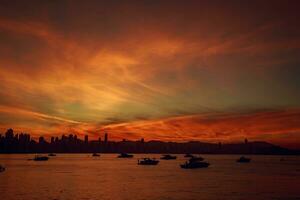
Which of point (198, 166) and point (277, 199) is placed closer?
point (277, 199)

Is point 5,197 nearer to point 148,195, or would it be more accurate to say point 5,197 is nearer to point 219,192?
point 148,195

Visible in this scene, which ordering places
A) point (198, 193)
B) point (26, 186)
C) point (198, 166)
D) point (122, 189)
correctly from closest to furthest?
point (198, 193) < point (122, 189) < point (26, 186) < point (198, 166)

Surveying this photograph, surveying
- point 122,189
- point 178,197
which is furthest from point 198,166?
point 178,197

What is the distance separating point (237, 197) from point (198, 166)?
117884mm

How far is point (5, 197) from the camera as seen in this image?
74.2 meters

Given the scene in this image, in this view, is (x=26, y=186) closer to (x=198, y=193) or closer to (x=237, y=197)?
(x=198, y=193)

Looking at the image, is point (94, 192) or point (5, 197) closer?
point (5, 197)

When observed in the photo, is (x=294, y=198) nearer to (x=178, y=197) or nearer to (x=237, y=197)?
(x=237, y=197)

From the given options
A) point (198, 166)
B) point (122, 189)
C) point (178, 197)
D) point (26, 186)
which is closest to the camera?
point (178, 197)

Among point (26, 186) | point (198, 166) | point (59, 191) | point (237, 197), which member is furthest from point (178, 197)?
point (198, 166)

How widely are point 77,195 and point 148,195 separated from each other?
14.7 metres

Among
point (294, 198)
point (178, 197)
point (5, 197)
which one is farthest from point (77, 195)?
point (294, 198)

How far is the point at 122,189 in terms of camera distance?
88188 millimetres

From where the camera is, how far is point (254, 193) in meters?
82.8
